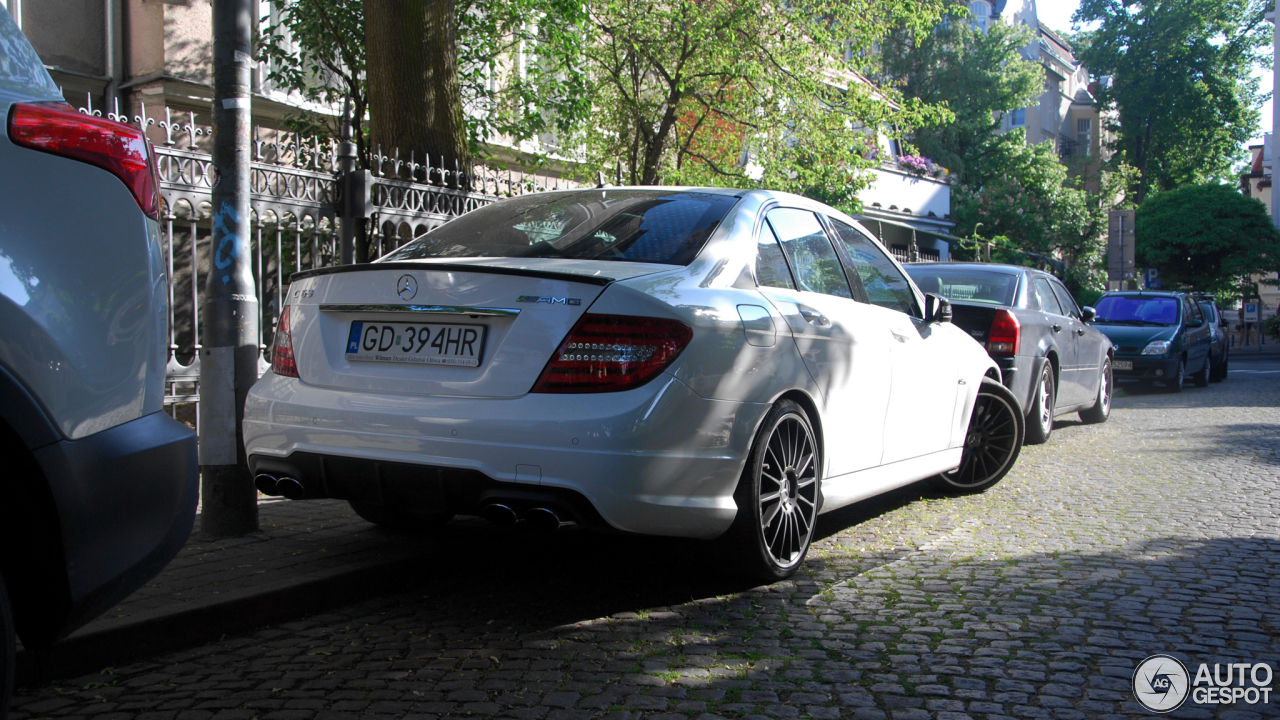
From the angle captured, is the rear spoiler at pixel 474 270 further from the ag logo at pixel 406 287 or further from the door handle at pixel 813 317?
→ the door handle at pixel 813 317

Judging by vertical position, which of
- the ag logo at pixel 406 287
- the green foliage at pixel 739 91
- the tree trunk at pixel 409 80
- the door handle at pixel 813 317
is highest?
the green foliage at pixel 739 91

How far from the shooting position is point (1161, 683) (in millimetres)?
3354

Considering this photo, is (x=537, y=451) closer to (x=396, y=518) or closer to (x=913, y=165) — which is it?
(x=396, y=518)

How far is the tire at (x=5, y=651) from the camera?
2.19m

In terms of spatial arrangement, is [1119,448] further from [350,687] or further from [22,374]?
[22,374]

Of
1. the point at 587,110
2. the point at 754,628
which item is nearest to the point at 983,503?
the point at 754,628

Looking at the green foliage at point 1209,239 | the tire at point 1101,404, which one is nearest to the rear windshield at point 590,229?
the tire at point 1101,404

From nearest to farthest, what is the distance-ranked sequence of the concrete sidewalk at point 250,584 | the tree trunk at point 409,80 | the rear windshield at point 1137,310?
the concrete sidewalk at point 250,584
the tree trunk at point 409,80
the rear windshield at point 1137,310

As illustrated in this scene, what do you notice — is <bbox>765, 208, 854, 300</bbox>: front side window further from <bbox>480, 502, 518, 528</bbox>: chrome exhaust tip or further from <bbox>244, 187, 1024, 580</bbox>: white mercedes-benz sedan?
<bbox>480, 502, 518, 528</bbox>: chrome exhaust tip

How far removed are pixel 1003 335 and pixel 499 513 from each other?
6.24 m

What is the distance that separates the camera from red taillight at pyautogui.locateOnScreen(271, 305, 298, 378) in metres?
4.27

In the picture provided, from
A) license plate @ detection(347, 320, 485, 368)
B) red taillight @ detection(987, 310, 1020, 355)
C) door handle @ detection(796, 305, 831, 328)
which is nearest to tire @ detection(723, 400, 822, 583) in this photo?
door handle @ detection(796, 305, 831, 328)

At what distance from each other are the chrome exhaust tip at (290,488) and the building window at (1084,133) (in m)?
72.5

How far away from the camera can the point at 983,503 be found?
670 centimetres
